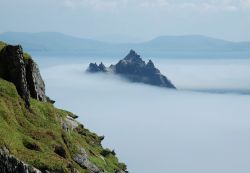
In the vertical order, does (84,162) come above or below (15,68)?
below

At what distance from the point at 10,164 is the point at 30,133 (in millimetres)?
11864

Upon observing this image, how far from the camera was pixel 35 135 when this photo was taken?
4703 cm

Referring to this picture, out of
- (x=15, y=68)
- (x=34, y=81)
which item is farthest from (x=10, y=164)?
(x=34, y=81)

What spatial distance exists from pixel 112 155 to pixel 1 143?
32.1m

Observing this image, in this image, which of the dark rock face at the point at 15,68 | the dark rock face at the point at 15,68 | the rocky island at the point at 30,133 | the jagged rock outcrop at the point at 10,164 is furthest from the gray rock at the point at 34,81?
the jagged rock outcrop at the point at 10,164

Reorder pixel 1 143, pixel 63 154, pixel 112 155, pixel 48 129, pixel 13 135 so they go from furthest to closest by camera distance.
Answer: pixel 112 155 < pixel 48 129 < pixel 63 154 < pixel 13 135 < pixel 1 143

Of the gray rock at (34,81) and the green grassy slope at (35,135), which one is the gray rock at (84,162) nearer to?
the green grassy slope at (35,135)

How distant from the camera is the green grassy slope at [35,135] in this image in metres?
40.0

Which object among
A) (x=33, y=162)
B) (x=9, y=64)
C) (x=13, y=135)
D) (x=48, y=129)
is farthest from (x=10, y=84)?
(x=33, y=162)

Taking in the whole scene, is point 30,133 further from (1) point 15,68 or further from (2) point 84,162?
(1) point 15,68

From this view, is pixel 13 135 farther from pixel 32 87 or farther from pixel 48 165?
pixel 32 87

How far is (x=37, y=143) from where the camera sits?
44.2 m

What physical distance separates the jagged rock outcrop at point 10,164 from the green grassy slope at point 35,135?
172 cm

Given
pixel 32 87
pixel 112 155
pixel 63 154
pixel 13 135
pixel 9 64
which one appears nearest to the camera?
pixel 13 135
